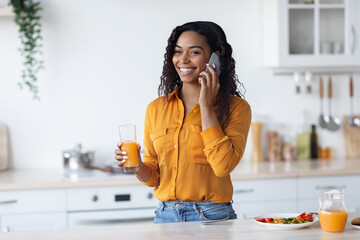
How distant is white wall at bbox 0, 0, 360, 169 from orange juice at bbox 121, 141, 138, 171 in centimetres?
181

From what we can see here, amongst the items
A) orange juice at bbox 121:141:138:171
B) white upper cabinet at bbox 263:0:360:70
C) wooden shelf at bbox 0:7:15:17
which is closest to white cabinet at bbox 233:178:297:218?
white upper cabinet at bbox 263:0:360:70

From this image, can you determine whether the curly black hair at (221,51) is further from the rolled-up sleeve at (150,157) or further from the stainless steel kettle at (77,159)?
the stainless steel kettle at (77,159)

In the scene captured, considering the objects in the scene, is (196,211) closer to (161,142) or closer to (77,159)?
(161,142)

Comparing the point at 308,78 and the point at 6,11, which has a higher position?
the point at 6,11

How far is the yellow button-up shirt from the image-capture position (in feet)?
6.42

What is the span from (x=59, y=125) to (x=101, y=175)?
1.94ft

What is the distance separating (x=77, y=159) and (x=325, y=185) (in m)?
1.54

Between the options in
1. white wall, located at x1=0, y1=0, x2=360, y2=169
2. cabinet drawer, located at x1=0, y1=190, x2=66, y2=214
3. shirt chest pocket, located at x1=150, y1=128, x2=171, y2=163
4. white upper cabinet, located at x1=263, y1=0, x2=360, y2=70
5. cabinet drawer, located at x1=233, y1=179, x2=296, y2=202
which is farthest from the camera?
white wall, located at x1=0, y1=0, x2=360, y2=169

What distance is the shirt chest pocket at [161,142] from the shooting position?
211 cm

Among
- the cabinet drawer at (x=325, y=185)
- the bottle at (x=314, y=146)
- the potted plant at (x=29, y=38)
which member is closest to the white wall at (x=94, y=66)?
the potted plant at (x=29, y=38)

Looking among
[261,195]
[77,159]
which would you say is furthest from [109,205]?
[261,195]

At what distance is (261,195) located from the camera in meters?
3.30

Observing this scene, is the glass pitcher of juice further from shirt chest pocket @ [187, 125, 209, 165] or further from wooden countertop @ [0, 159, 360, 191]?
wooden countertop @ [0, 159, 360, 191]

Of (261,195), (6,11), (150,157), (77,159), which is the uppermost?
(6,11)
